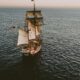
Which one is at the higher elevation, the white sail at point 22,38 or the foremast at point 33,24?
the foremast at point 33,24

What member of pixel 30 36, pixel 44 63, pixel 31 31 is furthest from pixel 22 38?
pixel 44 63

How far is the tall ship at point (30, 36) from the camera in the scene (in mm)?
67812

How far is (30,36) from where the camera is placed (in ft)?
233

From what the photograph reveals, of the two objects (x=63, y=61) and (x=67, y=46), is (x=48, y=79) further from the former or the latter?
(x=67, y=46)

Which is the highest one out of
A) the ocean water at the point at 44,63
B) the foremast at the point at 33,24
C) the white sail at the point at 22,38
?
the foremast at the point at 33,24

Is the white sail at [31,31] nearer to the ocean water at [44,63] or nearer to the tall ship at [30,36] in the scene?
the tall ship at [30,36]

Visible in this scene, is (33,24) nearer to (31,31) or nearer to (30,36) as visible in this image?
(31,31)

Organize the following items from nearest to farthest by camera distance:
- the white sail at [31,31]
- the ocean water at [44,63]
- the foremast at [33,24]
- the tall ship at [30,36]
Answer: the ocean water at [44,63]
the tall ship at [30,36]
the white sail at [31,31]
the foremast at [33,24]

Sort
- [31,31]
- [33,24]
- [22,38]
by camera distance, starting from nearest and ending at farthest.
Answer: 1. [22,38]
2. [31,31]
3. [33,24]

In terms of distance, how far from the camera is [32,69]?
191 feet

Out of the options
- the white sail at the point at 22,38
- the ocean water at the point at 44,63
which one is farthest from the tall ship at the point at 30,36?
the ocean water at the point at 44,63

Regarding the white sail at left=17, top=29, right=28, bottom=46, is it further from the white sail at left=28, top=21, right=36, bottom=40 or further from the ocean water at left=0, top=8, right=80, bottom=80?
the ocean water at left=0, top=8, right=80, bottom=80

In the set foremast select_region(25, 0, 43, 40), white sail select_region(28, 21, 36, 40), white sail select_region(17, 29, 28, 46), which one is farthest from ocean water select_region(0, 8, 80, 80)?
foremast select_region(25, 0, 43, 40)

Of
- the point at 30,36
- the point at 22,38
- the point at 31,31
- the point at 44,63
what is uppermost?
the point at 31,31
